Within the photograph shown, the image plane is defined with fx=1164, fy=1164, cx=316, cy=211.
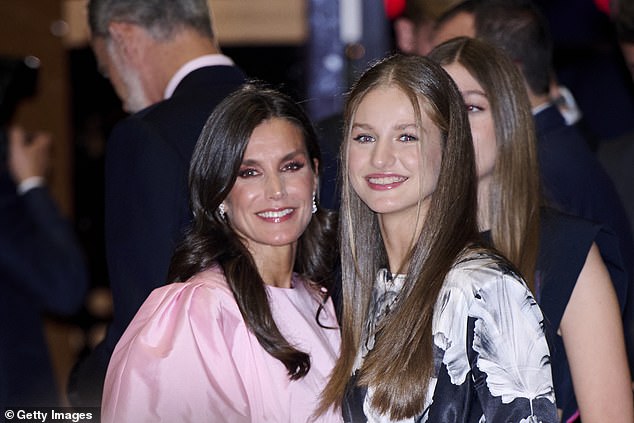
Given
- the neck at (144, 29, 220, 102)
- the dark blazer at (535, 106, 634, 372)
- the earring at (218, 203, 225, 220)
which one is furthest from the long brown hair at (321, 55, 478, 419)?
the neck at (144, 29, 220, 102)

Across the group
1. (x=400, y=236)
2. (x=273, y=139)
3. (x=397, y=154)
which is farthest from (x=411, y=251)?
(x=273, y=139)

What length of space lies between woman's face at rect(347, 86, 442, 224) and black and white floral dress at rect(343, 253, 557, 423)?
205 mm

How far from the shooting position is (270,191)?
2.46 m

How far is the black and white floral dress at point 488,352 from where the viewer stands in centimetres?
200

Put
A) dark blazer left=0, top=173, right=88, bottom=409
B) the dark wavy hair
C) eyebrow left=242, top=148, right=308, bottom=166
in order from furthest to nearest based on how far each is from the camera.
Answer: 1. dark blazer left=0, top=173, right=88, bottom=409
2. eyebrow left=242, top=148, right=308, bottom=166
3. the dark wavy hair

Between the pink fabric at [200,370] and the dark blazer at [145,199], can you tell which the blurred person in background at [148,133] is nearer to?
the dark blazer at [145,199]

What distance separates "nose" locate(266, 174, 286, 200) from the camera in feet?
8.07

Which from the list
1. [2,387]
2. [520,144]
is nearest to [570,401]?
[520,144]

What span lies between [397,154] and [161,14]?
1.06 m

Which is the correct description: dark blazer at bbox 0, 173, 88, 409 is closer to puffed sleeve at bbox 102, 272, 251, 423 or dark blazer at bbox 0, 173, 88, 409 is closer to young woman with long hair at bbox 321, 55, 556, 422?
puffed sleeve at bbox 102, 272, 251, 423

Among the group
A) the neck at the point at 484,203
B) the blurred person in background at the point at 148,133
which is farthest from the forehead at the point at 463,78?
the blurred person in background at the point at 148,133

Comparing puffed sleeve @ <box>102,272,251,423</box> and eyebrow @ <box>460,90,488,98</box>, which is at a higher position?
eyebrow @ <box>460,90,488,98</box>

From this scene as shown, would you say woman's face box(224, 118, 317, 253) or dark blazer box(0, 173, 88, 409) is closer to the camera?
woman's face box(224, 118, 317, 253)

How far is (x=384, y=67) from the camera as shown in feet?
7.48
